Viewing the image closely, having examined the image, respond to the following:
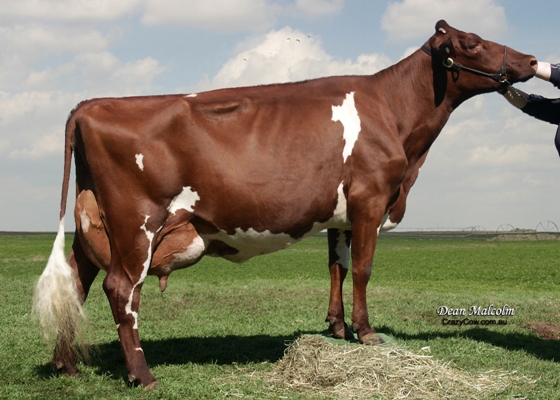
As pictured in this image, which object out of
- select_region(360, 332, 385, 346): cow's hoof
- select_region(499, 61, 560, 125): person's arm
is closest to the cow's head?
select_region(499, 61, 560, 125): person's arm

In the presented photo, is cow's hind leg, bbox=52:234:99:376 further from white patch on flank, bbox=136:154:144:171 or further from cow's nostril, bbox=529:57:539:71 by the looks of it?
cow's nostril, bbox=529:57:539:71

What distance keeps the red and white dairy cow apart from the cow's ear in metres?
0.01

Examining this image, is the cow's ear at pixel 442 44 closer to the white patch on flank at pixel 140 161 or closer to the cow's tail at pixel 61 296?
the white patch on flank at pixel 140 161

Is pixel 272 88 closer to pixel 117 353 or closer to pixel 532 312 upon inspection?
pixel 117 353

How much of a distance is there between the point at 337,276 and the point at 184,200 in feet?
7.26

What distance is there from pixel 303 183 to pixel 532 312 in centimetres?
602

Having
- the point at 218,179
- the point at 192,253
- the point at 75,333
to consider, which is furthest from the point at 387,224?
the point at 75,333

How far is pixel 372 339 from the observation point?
6.68 m

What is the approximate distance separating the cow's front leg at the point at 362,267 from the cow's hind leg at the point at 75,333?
2808 millimetres

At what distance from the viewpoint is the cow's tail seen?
602 cm

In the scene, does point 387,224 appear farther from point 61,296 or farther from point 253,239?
point 61,296

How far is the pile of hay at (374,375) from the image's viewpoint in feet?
18.6

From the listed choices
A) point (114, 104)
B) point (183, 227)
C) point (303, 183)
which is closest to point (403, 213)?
point (303, 183)

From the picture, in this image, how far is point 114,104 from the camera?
6.34 m
